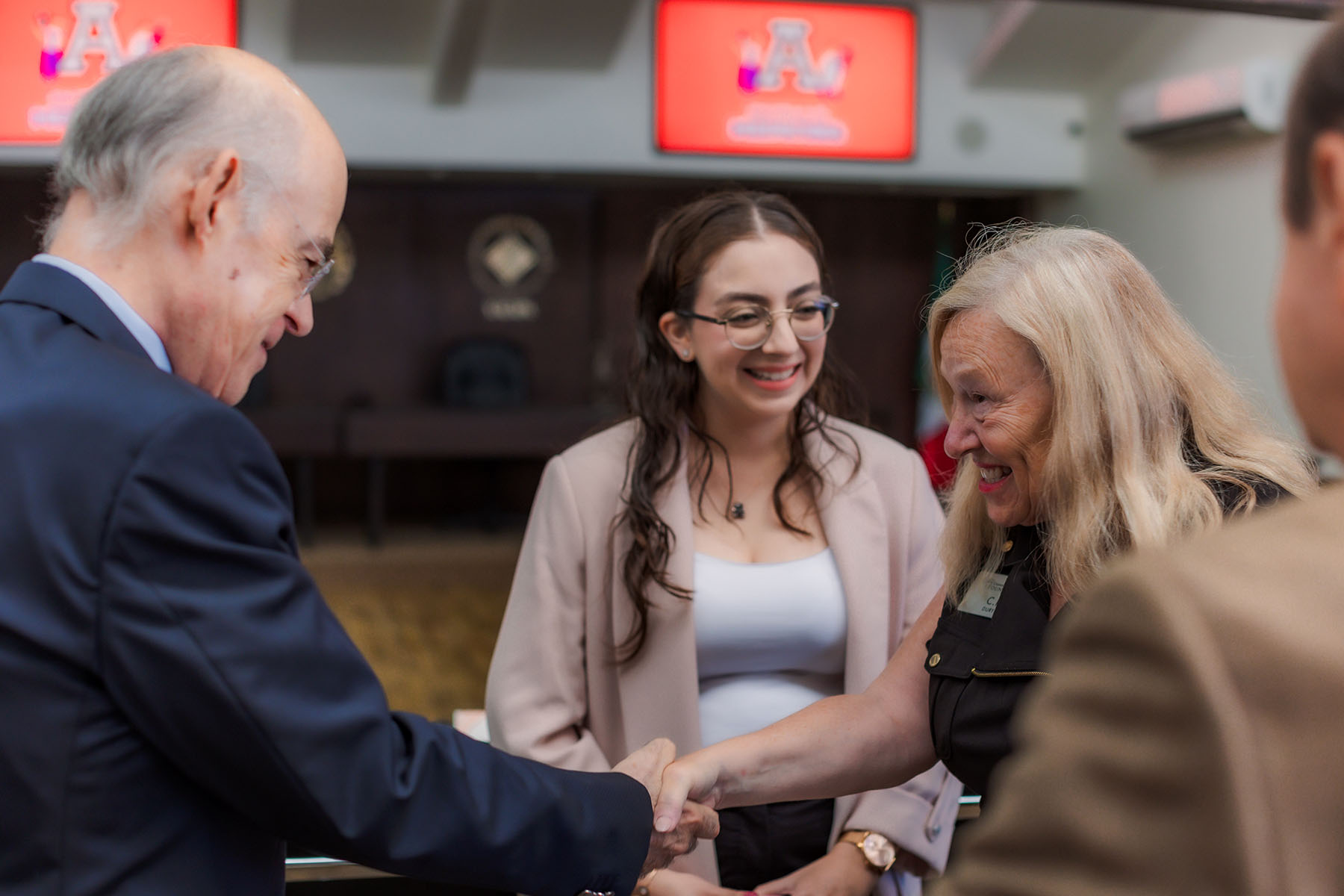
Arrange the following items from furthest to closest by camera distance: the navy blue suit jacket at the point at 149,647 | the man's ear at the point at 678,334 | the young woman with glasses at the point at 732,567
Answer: the man's ear at the point at 678,334 → the young woman with glasses at the point at 732,567 → the navy blue suit jacket at the point at 149,647

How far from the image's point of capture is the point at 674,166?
6.96 meters

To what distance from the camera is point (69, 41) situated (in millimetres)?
4395

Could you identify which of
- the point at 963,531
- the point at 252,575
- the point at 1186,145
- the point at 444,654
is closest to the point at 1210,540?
the point at 252,575

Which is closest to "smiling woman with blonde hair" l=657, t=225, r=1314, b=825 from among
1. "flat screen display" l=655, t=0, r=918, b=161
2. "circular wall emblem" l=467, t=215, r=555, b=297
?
"flat screen display" l=655, t=0, r=918, b=161

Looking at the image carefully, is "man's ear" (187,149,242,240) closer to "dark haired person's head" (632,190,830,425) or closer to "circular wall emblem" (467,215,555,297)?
"dark haired person's head" (632,190,830,425)

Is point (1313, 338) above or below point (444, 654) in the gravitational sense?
above

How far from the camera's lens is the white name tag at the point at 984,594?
1422 millimetres

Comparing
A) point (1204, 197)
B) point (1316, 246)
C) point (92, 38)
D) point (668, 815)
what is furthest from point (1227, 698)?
point (1204, 197)

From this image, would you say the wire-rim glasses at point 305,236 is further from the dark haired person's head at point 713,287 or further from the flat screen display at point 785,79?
the flat screen display at point 785,79

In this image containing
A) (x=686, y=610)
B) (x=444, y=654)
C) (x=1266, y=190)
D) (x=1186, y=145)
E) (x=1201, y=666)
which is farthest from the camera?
(x=1186, y=145)

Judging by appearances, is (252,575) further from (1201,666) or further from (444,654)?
(444,654)

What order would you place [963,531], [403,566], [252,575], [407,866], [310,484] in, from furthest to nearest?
[310,484] → [403,566] → [963,531] → [407,866] → [252,575]

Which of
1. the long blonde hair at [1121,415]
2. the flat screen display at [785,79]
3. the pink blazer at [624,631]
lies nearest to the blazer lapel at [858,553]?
the pink blazer at [624,631]

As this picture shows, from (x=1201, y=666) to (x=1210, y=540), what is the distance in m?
0.08
